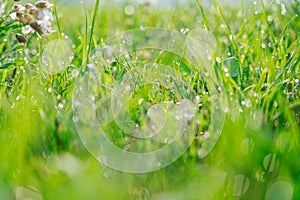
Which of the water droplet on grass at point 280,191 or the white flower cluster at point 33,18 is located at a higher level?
the white flower cluster at point 33,18

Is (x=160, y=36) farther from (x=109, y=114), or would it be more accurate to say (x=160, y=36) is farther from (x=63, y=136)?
(x=63, y=136)

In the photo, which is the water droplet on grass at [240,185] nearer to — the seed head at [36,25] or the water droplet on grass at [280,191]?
the water droplet on grass at [280,191]

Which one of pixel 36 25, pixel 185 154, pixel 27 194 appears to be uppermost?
pixel 36 25

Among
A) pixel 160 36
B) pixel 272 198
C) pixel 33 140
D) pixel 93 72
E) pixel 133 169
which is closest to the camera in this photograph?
pixel 272 198

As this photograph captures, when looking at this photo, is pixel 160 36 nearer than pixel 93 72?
No

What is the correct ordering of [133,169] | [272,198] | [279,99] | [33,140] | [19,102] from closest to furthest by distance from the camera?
[272,198], [133,169], [33,140], [279,99], [19,102]

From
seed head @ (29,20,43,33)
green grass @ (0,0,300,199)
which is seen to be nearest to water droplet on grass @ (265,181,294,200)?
green grass @ (0,0,300,199)

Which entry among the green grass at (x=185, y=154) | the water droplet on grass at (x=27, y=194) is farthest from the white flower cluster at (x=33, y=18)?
the water droplet on grass at (x=27, y=194)

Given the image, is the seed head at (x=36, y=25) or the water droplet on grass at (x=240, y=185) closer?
the water droplet on grass at (x=240, y=185)

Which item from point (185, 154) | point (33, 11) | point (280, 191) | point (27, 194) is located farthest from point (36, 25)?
point (280, 191)

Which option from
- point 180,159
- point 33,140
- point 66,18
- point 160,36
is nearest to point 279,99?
point 180,159

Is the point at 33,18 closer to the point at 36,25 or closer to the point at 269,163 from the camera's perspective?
the point at 36,25
